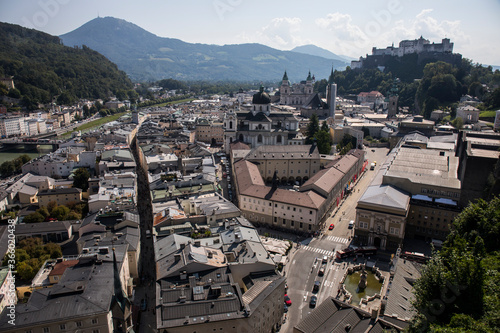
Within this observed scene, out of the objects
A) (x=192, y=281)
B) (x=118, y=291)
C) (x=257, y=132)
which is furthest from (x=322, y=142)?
(x=118, y=291)

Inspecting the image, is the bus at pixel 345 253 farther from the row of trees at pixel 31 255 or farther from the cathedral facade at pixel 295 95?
the cathedral facade at pixel 295 95

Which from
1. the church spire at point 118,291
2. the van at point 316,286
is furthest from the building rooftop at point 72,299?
the van at point 316,286

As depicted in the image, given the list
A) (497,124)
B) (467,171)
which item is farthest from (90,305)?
(497,124)

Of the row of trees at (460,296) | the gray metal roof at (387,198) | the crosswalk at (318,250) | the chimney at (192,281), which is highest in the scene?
the row of trees at (460,296)

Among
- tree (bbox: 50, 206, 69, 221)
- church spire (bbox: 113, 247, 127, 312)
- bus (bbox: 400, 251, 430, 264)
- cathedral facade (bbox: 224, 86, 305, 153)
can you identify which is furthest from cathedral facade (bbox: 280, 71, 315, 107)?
church spire (bbox: 113, 247, 127, 312)

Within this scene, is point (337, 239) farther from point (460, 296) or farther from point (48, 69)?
point (48, 69)

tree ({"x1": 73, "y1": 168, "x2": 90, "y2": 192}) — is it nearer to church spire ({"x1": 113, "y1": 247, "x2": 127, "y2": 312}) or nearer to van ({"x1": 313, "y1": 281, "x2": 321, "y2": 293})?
church spire ({"x1": 113, "y1": 247, "x2": 127, "y2": 312})
